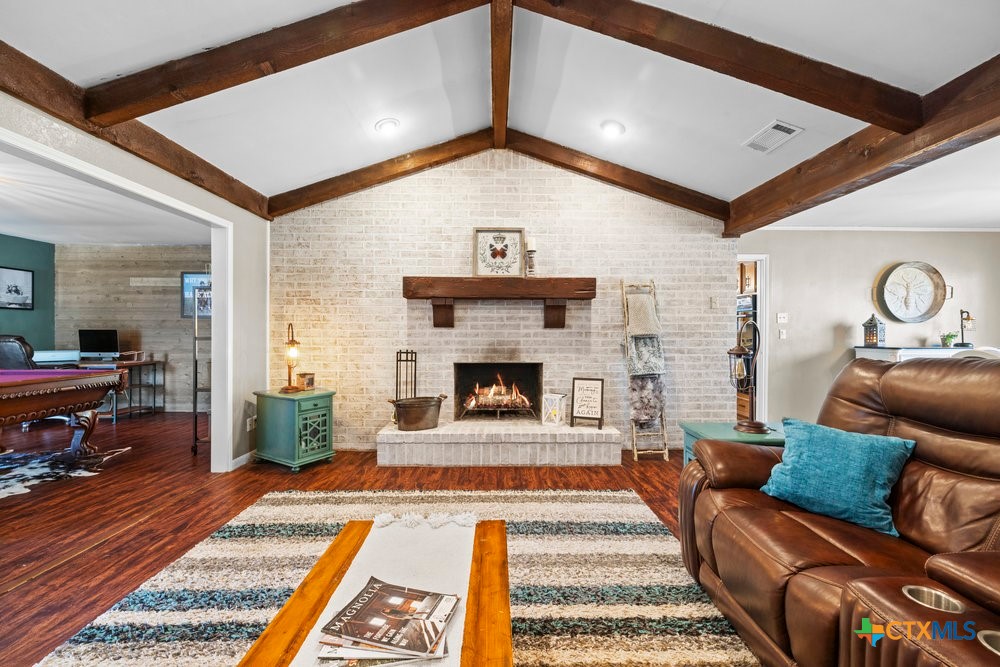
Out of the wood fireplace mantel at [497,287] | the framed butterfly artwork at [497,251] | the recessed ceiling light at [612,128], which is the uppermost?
the recessed ceiling light at [612,128]

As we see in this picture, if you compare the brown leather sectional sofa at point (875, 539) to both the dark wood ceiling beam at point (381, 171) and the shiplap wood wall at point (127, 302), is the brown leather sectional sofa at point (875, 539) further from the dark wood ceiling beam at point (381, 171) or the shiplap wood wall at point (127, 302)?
the shiplap wood wall at point (127, 302)

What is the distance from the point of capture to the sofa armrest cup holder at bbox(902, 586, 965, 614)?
942 millimetres

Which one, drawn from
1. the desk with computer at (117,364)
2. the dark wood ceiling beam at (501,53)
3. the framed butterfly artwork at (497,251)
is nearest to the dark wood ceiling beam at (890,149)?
the framed butterfly artwork at (497,251)

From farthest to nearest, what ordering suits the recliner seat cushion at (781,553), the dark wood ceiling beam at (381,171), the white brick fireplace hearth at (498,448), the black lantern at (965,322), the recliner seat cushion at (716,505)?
1. the black lantern at (965,322)
2. the dark wood ceiling beam at (381,171)
3. the white brick fireplace hearth at (498,448)
4. the recliner seat cushion at (716,505)
5. the recliner seat cushion at (781,553)

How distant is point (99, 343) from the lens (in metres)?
5.79

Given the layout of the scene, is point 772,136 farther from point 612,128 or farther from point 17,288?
point 17,288

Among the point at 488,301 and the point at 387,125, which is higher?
the point at 387,125

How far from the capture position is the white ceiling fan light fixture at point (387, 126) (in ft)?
11.0

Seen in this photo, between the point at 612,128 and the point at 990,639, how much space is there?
11.1 ft

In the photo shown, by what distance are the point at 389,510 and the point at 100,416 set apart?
5.17 m

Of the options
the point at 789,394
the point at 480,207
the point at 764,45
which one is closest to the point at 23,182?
the point at 480,207

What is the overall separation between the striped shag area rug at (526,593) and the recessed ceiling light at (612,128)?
2.78 m

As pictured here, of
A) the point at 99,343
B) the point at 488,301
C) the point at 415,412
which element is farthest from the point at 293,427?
the point at 99,343

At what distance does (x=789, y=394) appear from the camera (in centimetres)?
491
